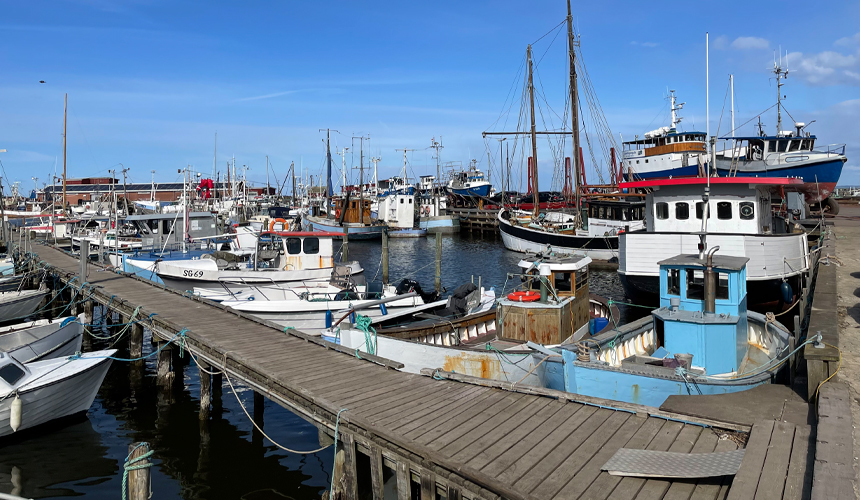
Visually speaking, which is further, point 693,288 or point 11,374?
point 693,288

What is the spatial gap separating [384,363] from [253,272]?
474 inches

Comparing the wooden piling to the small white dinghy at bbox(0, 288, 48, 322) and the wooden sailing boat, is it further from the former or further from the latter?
the wooden sailing boat

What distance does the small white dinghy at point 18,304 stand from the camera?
21781 mm

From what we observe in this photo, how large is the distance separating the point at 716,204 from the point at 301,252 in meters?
15.3

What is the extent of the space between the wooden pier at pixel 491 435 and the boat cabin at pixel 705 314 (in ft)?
10.5

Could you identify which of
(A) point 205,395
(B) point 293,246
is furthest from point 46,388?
(B) point 293,246

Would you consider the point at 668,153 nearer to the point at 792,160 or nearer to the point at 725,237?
the point at 792,160

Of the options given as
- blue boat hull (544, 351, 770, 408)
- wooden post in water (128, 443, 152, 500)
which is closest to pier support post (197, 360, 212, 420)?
wooden post in water (128, 443, 152, 500)

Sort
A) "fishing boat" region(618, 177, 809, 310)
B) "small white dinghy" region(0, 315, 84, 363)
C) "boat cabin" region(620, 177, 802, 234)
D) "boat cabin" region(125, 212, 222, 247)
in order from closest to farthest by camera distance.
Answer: "small white dinghy" region(0, 315, 84, 363), "fishing boat" region(618, 177, 809, 310), "boat cabin" region(620, 177, 802, 234), "boat cabin" region(125, 212, 222, 247)

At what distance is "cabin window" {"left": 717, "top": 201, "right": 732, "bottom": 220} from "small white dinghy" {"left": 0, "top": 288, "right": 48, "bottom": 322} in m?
26.1

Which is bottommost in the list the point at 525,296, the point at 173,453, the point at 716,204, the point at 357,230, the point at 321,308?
the point at 173,453

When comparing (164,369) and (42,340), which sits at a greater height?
(42,340)

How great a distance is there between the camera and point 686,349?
1098cm

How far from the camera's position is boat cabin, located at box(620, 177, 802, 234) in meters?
19.1
